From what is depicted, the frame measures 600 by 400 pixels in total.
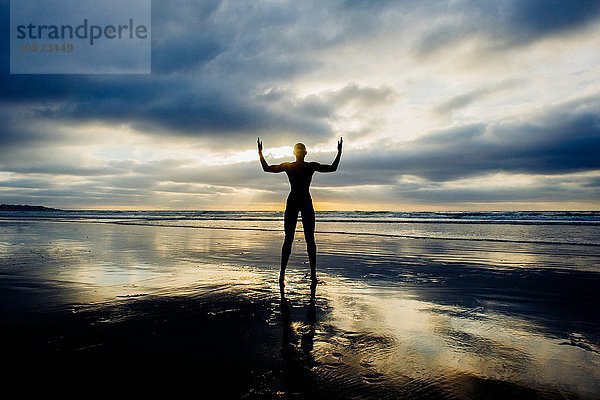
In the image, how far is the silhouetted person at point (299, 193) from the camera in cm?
670

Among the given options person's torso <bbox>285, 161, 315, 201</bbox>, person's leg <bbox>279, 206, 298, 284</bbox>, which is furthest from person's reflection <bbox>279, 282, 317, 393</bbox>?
person's torso <bbox>285, 161, 315, 201</bbox>

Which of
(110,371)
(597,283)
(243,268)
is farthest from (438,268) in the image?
(110,371)

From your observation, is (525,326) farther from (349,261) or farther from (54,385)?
(349,261)

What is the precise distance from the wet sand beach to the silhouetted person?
26.7 inches

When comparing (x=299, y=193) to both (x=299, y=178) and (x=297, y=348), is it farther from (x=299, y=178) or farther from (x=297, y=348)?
(x=297, y=348)

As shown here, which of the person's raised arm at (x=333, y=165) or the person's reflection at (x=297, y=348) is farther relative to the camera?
the person's raised arm at (x=333, y=165)

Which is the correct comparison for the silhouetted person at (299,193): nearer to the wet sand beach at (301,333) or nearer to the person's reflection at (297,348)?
the wet sand beach at (301,333)

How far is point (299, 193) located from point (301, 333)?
10.7ft

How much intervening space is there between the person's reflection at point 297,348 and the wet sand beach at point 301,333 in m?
0.02

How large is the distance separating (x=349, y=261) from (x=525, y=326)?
224 inches

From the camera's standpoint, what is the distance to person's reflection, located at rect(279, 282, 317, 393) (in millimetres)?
2795

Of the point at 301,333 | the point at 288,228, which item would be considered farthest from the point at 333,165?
the point at 301,333

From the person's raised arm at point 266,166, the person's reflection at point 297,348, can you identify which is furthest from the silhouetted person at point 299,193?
the person's reflection at point 297,348

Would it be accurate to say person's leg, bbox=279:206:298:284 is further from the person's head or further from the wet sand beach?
the person's head
